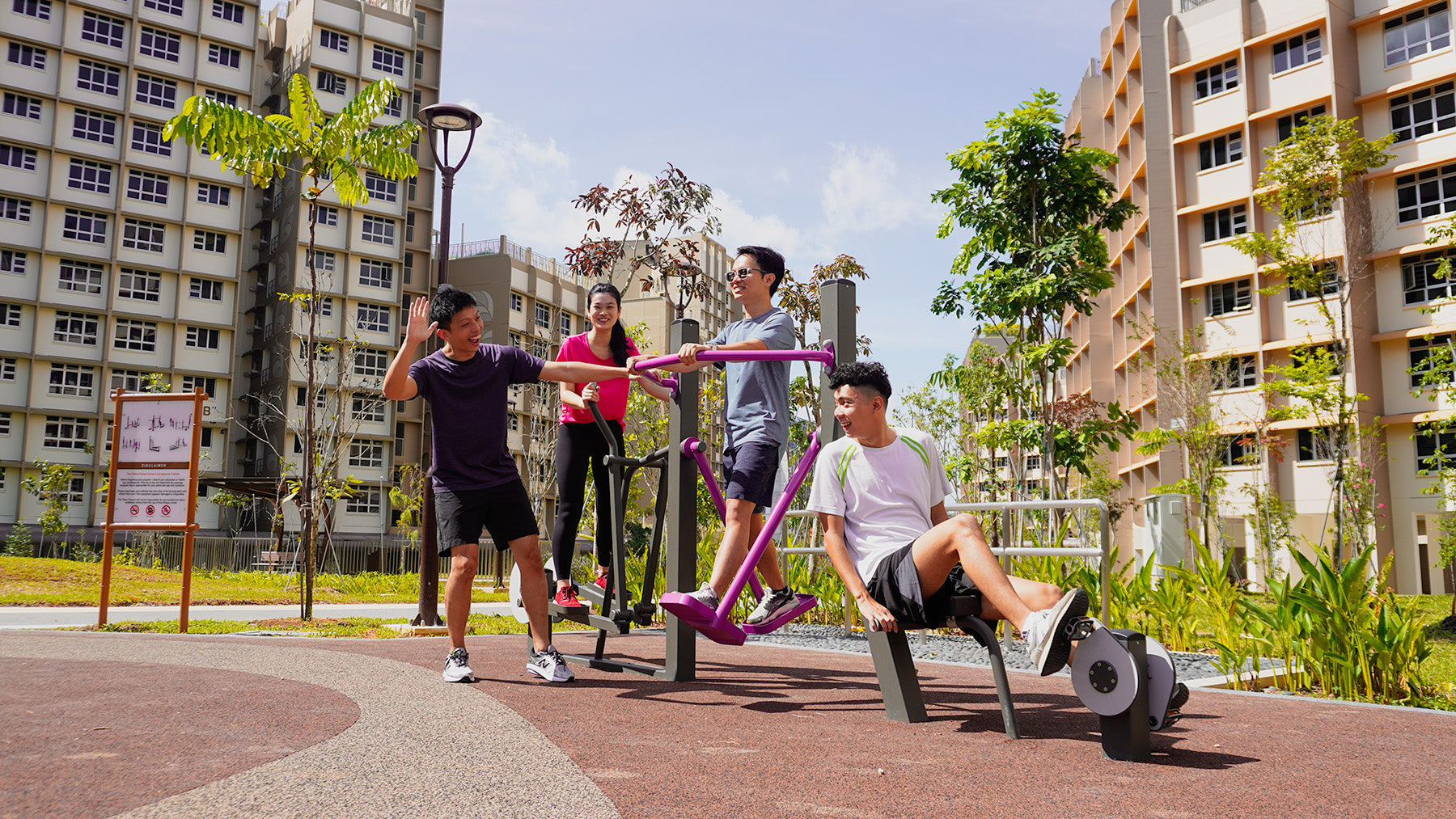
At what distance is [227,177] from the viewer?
47750 mm

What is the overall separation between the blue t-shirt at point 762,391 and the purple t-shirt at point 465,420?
1.10 m

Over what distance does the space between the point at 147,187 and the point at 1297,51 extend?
4783cm

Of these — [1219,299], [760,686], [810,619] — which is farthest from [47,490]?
[1219,299]

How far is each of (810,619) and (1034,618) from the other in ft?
21.1

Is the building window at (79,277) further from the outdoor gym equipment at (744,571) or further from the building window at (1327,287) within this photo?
the outdoor gym equipment at (744,571)

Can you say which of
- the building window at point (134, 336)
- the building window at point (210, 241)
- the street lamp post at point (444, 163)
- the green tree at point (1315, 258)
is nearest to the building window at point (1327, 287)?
the green tree at point (1315, 258)

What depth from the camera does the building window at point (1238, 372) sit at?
3186 centimetres

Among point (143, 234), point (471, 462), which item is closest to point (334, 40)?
point (143, 234)

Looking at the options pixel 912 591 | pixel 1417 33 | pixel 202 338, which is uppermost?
pixel 1417 33

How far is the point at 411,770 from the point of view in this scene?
9.35ft

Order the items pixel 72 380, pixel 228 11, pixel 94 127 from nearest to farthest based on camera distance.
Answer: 1. pixel 72 380
2. pixel 94 127
3. pixel 228 11

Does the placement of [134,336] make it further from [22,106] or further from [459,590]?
[459,590]

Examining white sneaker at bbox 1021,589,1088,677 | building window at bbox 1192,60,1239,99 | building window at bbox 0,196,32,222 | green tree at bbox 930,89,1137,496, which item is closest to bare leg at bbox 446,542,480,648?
white sneaker at bbox 1021,589,1088,677

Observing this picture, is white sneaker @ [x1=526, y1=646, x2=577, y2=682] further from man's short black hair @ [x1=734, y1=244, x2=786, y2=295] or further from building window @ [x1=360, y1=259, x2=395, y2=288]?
building window @ [x1=360, y1=259, x2=395, y2=288]
